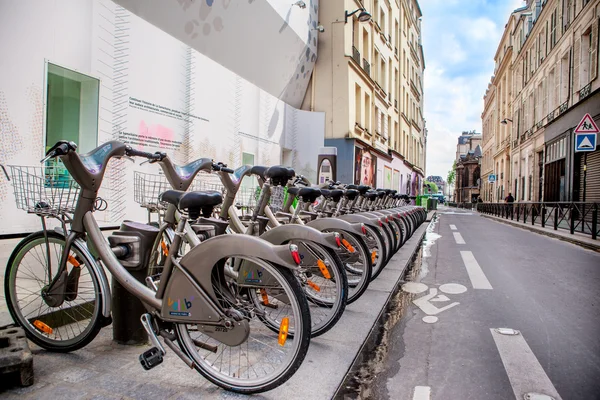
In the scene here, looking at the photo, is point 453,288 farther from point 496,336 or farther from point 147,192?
point 147,192

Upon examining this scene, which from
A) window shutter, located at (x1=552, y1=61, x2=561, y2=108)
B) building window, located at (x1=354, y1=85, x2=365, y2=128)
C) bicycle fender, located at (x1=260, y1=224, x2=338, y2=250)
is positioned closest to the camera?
bicycle fender, located at (x1=260, y1=224, x2=338, y2=250)

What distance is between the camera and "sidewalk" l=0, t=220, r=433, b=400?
2.06 meters

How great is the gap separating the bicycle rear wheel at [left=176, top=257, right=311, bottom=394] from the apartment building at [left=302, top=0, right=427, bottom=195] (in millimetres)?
13046

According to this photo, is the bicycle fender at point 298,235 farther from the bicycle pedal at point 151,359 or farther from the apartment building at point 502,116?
the apartment building at point 502,116

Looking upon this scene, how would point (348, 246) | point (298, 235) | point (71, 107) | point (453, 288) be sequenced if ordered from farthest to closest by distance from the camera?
point (71, 107) → point (453, 288) → point (348, 246) → point (298, 235)

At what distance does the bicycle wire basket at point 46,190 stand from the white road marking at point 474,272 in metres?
4.46

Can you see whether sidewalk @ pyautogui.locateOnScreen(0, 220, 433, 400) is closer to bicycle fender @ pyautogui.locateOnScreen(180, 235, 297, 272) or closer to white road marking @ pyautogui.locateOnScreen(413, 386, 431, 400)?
white road marking @ pyautogui.locateOnScreen(413, 386, 431, 400)

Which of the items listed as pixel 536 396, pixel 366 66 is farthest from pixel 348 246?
pixel 366 66

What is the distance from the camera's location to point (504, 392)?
2.28m

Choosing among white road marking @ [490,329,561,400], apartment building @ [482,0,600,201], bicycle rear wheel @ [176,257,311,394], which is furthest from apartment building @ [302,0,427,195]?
bicycle rear wheel @ [176,257,311,394]

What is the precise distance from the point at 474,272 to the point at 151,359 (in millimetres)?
5073

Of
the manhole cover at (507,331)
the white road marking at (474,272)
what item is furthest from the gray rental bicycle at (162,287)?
the white road marking at (474,272)

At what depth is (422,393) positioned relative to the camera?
2260mm

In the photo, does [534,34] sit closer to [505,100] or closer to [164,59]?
[505,100]
